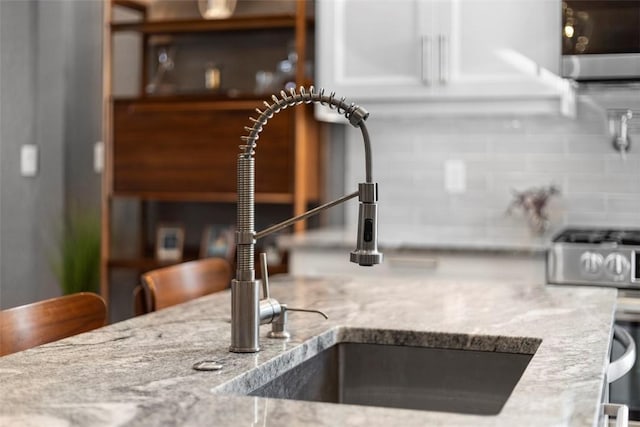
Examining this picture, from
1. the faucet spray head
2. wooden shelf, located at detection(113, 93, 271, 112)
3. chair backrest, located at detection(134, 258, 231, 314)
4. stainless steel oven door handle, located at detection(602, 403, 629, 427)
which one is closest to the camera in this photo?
stainless steel oven door handle, located at detection(602, 403, 629, 427)

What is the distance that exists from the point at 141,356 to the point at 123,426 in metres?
0.45

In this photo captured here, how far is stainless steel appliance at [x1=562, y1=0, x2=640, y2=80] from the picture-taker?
3.36 metres

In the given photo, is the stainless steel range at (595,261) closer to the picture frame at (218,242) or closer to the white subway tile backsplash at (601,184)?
the white subway tile backsplash at (601,184)

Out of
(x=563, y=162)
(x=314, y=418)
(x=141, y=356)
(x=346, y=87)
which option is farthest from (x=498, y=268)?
(x=314, y=418)

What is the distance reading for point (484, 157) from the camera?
13.3 ft

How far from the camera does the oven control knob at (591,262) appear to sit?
3283 mm

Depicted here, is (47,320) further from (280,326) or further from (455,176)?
(455,176)

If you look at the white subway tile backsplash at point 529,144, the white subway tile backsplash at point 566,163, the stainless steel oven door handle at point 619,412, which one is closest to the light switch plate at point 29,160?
the white subway tile backsplash at point 529,144

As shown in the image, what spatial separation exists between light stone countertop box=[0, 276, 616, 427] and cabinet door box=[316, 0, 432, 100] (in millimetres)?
1401

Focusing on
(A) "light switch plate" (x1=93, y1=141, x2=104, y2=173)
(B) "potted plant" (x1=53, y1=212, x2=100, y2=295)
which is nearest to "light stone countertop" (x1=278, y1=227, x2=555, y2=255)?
(B) "potted plant" (x1=53, y1=212, x2=100, y2=295)

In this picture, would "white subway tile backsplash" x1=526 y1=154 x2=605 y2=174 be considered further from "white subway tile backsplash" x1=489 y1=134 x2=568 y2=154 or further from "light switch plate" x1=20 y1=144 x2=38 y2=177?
"light switch plate" x1=20 y1=144 x2=38 y2=177

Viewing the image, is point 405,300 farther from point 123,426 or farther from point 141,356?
point 123,426

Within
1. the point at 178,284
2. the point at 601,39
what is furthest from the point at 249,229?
the point at 601,39

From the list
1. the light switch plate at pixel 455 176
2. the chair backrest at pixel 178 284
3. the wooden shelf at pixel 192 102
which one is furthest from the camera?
the light switch plate at pixel 455 176
